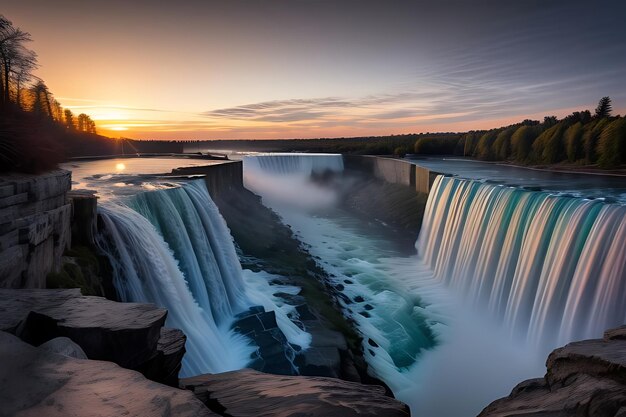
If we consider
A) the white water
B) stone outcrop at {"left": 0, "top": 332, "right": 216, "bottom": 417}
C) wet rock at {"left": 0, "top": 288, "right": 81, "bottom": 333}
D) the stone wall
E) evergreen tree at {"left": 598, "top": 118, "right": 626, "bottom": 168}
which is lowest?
the white water

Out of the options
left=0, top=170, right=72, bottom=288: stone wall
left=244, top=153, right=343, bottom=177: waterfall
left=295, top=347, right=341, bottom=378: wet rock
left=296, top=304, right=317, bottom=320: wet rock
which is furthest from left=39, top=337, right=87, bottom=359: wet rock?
left=244, top=153, right=343, bottom=177: waterfall

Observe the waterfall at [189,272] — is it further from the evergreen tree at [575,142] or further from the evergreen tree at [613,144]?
the evergreen tree at [575,142]

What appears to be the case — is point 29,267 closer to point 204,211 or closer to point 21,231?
point 21,231

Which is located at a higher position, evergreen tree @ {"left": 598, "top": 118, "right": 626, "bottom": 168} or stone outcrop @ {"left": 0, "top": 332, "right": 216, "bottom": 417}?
evergreen tree @ {"left": 598, "top": 118, "right": 626, "bottom": 168}

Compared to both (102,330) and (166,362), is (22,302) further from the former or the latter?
(166,362)

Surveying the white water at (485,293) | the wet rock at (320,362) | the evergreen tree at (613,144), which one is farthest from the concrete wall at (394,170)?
the wet rock at (320,362)

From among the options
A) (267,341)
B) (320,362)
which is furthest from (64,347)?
(267,341)

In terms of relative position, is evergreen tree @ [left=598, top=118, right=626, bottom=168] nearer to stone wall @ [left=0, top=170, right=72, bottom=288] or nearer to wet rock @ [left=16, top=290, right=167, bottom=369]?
stone wall @ [left=0, top=170, right=72, bottom=288]

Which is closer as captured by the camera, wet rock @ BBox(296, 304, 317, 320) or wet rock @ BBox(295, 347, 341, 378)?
wet rock @ BBox(295, 347, 341, 378)
